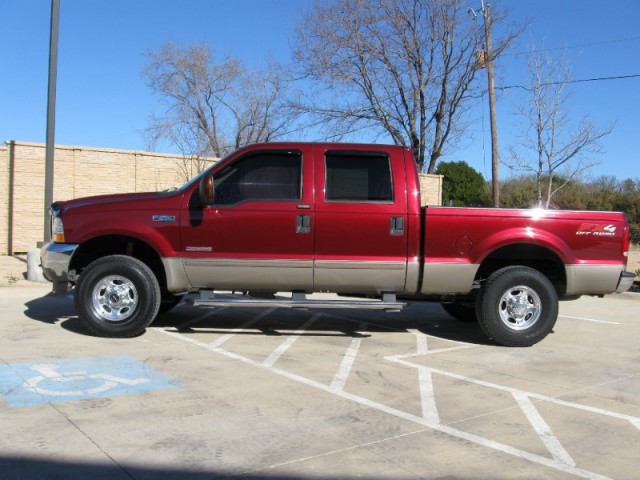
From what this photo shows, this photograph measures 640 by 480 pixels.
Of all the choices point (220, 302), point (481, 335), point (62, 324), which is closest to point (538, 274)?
point (481, 335)

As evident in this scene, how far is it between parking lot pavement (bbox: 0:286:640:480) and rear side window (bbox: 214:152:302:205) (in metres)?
1.71

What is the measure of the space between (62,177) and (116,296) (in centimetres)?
1403

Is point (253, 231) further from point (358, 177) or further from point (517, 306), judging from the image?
point (517, 306)

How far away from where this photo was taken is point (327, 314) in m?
9.23

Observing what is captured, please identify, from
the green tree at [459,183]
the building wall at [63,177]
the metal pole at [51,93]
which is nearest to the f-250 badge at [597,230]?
the metal pole at [51,93]

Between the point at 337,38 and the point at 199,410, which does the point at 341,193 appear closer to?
the point at 199,410

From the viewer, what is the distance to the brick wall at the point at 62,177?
1827cm

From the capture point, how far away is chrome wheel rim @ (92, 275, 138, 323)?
22.4 feet

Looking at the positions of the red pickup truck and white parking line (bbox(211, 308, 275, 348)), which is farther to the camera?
white parking line (bbox(211, 308, 275, 348))

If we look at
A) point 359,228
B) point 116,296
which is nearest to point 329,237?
point 359,228

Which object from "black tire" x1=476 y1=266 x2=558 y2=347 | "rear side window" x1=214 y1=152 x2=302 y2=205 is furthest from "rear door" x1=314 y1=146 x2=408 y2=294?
"black tire" x1=476 y1=266 x2=558 y2=347

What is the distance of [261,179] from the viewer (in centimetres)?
691

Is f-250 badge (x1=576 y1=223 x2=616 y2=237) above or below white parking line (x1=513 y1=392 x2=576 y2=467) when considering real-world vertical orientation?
above

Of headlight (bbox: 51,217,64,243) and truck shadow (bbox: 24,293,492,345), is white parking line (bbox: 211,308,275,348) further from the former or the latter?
headlight (bbox: 51,217,64,243)
